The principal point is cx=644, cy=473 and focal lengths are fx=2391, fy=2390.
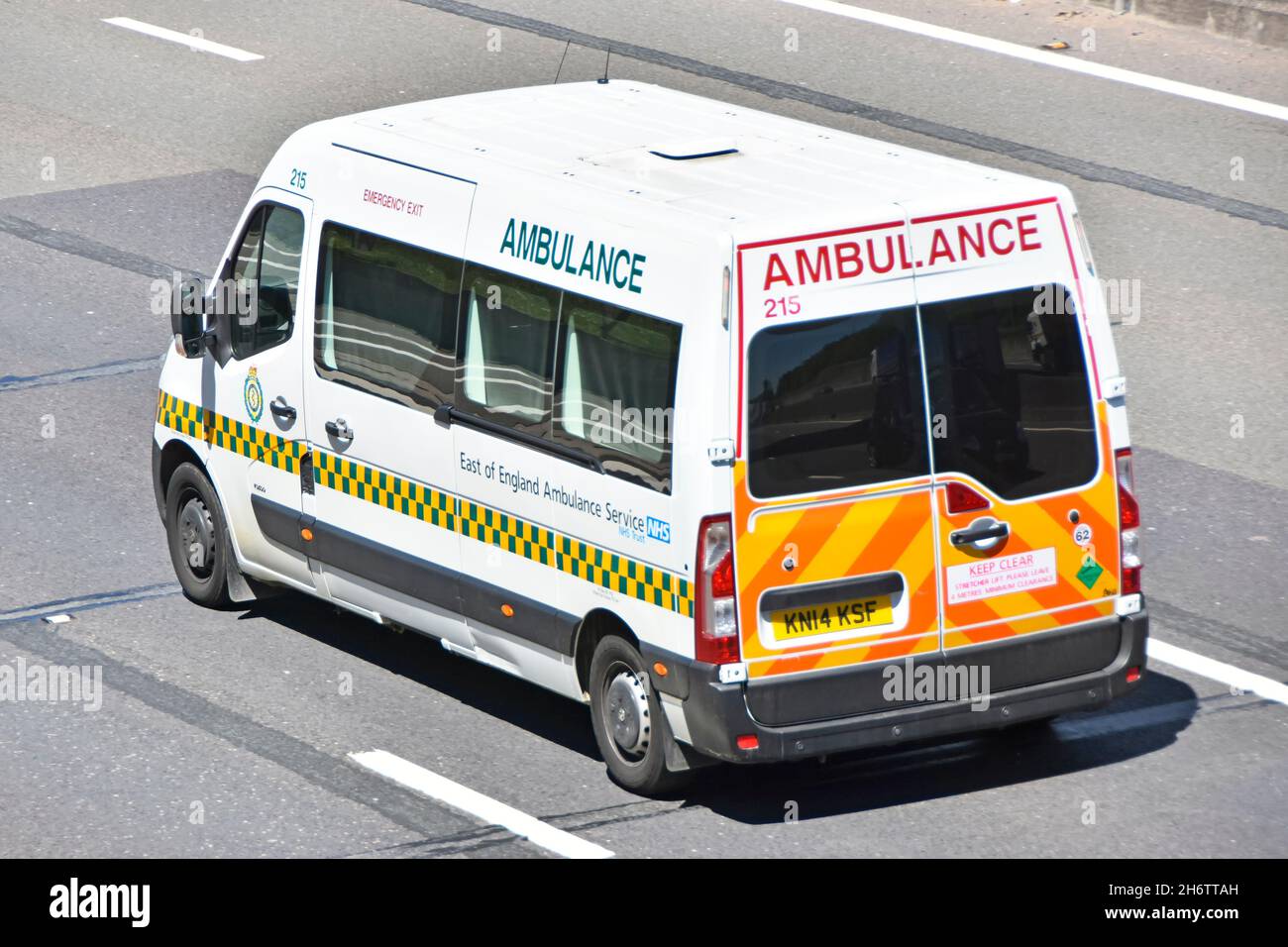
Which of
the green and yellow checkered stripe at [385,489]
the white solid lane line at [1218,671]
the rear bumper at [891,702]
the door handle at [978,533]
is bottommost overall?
the white solid lane line at [1218,671]

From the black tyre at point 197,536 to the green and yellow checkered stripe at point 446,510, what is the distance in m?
0.24

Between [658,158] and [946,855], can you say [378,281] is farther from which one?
[946,855]

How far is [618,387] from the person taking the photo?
27.9 ft

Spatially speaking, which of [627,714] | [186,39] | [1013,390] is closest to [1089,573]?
[1013,390]

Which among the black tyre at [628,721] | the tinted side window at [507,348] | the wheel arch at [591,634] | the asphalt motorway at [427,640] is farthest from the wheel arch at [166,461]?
the black tyre at [628,721]

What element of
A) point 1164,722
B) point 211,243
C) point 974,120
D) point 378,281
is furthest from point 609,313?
point 974,120

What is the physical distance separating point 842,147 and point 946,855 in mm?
2699

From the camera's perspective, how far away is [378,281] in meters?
9.53

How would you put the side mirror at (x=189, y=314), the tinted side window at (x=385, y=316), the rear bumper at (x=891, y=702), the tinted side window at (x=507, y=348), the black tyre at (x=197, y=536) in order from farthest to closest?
the black tyre at (x=197, y=536), the side mirror at (x=189, y=314), the tinted side window at (x=385, y=316), the tinted side window at (x=507, y=348), the rear bumper at (x=891, y=702)

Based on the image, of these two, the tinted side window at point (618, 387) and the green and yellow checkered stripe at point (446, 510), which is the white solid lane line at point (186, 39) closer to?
the green and yellow checkered stripe at point (446, 510)

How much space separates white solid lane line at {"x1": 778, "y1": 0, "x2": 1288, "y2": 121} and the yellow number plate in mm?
9933

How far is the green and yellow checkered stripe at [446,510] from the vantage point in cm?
845

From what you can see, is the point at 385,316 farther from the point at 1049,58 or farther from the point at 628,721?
the point at 1049,58

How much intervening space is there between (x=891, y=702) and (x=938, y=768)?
75cm
